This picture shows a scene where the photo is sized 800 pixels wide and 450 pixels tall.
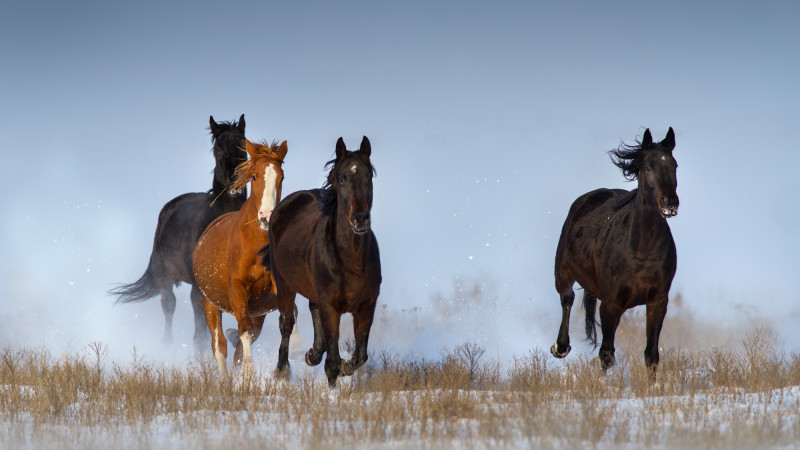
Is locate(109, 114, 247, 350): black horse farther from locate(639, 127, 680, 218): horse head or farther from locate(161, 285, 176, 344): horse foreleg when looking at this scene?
locate(639, 127, 680, 218): horse head

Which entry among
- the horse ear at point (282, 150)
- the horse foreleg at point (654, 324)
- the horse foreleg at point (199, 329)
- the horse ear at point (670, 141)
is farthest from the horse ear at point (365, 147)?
the horse foreleg at point (199, 329)

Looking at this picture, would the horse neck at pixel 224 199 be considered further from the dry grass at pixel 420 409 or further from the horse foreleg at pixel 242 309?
the dry grass at pixel 420 409

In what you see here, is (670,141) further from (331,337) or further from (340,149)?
(331,337)

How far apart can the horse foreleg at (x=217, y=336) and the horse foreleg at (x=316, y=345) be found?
1585 mm

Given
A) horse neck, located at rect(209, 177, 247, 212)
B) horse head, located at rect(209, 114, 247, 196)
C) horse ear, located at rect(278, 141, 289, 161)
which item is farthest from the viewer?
horse neck, located at rect(209, 177, 247, 212)

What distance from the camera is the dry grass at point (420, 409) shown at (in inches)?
254

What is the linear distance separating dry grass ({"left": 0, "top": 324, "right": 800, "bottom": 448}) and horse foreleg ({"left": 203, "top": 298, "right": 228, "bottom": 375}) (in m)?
0.83

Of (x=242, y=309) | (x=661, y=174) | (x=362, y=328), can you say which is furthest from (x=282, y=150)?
(x=661, y=174)

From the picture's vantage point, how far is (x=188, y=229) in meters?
13.0

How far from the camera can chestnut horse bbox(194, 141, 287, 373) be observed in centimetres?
978

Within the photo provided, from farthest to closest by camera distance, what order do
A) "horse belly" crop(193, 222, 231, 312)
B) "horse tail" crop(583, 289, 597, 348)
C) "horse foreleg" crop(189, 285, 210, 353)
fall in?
"horse foreleg" crop(189, 285, 210, 353) < "horse tail" crop(583, 289, 597, 348) < "horse belly" crop(193, 222, 231, 312)

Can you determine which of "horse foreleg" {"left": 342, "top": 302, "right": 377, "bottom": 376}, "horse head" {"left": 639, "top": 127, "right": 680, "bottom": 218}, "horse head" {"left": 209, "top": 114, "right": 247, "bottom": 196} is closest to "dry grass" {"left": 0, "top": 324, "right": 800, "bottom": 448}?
"horse foreleg" {"left": 342, "top": 302, "right": 377, "bottom": 376}

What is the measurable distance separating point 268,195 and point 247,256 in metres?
0.81

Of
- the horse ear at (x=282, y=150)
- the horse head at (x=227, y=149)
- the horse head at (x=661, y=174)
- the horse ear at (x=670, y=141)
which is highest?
the horse head at (x=227, y=149)
